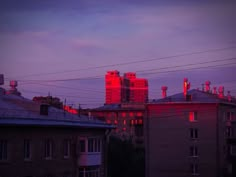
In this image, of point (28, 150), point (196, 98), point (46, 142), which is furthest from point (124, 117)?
point (28, 150)

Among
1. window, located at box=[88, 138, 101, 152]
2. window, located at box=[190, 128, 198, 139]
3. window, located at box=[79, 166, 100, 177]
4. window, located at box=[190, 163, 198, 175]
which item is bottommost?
window, located at box=[190, 163, 198, 175]

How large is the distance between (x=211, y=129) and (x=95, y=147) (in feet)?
94.2

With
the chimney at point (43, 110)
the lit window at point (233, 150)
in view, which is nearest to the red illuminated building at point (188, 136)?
the lit window at point (233, 150)

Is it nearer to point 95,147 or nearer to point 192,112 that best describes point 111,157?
point 192,112

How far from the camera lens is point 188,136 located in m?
68.6

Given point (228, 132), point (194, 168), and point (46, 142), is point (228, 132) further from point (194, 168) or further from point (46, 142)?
point (46, 142)

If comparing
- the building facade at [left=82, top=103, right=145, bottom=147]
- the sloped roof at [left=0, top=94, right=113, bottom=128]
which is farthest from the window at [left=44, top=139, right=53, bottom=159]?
the building facade at [left=82, top=103, right=145, bottom=147]

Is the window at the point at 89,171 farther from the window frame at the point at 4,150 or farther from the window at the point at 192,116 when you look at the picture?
the window at the point at 192,116

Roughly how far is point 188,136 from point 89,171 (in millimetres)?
28865

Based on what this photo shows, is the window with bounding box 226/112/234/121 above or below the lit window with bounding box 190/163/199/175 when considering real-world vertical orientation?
above

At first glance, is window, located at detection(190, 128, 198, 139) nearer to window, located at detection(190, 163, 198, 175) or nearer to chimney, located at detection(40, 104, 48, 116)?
window, located at detection(190, 163, 198, 175)

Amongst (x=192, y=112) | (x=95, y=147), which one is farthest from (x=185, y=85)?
(x=95, y=147)

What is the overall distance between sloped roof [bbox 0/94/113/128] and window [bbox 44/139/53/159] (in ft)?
4.93

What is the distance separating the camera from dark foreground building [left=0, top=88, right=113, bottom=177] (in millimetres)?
33875
